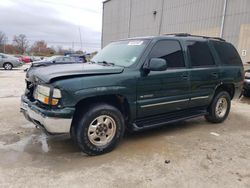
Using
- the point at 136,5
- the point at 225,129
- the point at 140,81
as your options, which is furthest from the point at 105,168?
the point at 136,5

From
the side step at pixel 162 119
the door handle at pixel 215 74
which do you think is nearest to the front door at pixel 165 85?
the side step at pixel 162 119

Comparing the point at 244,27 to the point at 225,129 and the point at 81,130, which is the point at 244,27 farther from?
the point at 81,130

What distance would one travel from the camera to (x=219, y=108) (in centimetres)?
555

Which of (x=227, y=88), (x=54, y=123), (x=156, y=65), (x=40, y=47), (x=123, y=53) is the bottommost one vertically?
(x=54, y=123)

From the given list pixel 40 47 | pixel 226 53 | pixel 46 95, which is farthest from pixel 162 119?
pixel 40 47

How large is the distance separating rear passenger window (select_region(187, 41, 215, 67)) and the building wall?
31.9 ft

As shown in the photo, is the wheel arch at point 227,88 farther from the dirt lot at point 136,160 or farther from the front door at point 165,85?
the front door at point 165,85

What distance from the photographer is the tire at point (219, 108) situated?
5.33 m

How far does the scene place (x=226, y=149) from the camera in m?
3.99

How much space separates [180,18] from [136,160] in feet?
54.8

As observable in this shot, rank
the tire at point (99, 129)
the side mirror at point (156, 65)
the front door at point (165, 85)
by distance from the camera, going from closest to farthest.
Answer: the tire at point (99, 129)
the side mirror at point (156, 65)
the front door at point (165, 85)

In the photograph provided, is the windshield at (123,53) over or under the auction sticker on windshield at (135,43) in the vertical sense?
under

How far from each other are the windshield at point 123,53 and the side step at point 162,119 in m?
1.01

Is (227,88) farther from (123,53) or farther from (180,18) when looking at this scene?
(180,18)
